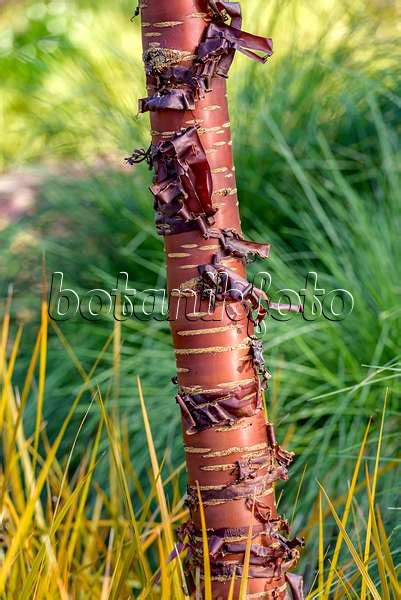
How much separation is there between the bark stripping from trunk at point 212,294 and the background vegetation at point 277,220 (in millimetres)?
494

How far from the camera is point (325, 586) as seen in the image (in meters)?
0.83

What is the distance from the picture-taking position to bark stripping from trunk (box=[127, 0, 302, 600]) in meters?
0.75

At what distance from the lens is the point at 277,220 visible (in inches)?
74.1

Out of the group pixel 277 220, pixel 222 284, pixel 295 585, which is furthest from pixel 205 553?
pixel 277 220

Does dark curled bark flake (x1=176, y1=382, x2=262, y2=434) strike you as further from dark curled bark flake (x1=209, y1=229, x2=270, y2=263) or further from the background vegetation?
the background vegetation

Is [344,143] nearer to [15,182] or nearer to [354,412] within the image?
[354,412]

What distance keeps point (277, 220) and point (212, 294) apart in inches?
44.6

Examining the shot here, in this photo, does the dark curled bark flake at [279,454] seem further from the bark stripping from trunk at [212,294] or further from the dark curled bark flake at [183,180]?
the dark curled bark flake at [183,180]

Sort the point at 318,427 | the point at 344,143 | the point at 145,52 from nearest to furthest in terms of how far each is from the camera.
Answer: the point at 145,52, the point at 318,427, the point at 344,143

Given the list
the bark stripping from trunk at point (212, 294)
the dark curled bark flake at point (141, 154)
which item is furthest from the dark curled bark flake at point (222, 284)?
the dark curled bark flake at point (141, 154)

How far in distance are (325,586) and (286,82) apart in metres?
1.41

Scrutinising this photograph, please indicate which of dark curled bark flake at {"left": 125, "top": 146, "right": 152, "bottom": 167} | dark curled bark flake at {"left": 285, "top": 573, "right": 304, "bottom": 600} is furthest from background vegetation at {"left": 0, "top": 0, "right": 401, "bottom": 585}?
dark curled bark flake at {"left": 125, "top": 146, "right": 152, "bottom": 167}

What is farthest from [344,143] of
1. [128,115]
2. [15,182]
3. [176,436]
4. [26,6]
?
[26,6]

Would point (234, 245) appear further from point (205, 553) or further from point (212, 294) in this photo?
point (205, 553)
